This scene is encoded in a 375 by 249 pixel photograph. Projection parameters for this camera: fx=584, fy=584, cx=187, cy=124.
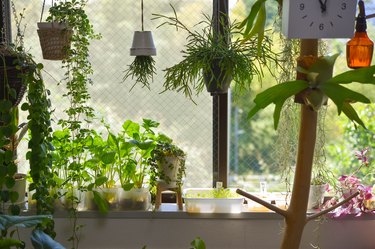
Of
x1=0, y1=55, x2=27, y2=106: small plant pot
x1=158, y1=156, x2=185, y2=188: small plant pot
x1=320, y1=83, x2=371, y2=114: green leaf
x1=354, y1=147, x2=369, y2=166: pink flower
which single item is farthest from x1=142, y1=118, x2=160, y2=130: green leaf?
x1=320, y1=83, x2=371, y2=114: green leaf

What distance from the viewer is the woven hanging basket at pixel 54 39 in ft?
8.36

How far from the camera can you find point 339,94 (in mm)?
1396

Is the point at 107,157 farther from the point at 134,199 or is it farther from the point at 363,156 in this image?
the point at 363,156

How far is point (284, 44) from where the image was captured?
248 centimetres

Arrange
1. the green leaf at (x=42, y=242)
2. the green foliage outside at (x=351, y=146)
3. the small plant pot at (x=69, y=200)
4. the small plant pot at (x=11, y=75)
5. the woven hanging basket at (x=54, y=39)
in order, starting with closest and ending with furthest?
the green leaf at (x=42, y=242) → the small plant pot at (x=11, y=75) → the woven hanging basket at (x=54, y=39) → the small plant pot at (x=69, y=200) → the green foliage outside at (x=351, y=146)

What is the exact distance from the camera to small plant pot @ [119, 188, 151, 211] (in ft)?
8.86

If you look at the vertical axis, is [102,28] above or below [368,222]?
above

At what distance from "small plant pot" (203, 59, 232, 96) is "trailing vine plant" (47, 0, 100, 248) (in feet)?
1.92

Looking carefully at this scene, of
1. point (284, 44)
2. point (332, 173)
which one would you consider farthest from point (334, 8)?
point (332, 173)

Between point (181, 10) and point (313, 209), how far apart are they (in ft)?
3.66

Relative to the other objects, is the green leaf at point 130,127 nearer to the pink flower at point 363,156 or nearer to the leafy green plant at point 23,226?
the leafy green plant at point 23,226

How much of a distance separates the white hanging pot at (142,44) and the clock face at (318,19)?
117 centimetres

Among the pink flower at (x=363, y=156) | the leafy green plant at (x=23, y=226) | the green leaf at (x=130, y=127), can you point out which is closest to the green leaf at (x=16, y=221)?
the leafy green plant at (x=23, y=226)

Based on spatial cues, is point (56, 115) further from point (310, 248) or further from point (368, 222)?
point (368, 222)
